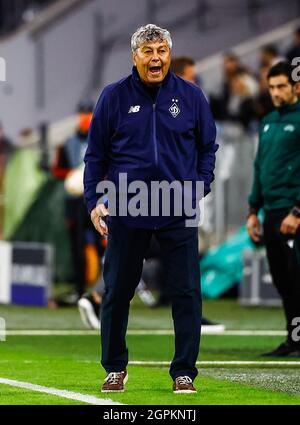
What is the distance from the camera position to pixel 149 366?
36.5 feet

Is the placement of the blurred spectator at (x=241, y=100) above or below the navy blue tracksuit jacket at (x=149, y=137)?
above

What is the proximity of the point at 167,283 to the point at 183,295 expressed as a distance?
4.9 inches

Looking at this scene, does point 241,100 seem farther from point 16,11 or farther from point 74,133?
point 16,11

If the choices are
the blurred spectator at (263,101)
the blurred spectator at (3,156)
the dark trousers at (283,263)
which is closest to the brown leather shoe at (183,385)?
the dark trousers at (283,263)

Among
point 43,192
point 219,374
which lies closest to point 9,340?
point 219,374

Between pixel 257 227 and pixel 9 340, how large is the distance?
2606 millimetres

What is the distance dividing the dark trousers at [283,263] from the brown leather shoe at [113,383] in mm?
2922

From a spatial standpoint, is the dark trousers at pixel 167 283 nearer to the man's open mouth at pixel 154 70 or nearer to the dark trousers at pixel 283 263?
the man's open mouth at pixel 154 70

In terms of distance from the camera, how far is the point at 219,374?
10.4 meters

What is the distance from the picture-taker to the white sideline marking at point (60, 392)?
8680mm

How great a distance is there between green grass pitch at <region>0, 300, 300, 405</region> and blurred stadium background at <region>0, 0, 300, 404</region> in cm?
3

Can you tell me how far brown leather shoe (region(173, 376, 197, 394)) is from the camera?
Answer: 358 inches

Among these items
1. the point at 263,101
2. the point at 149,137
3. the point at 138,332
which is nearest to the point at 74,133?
the point at 263,101

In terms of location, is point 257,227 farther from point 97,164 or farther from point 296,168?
point 97,164
